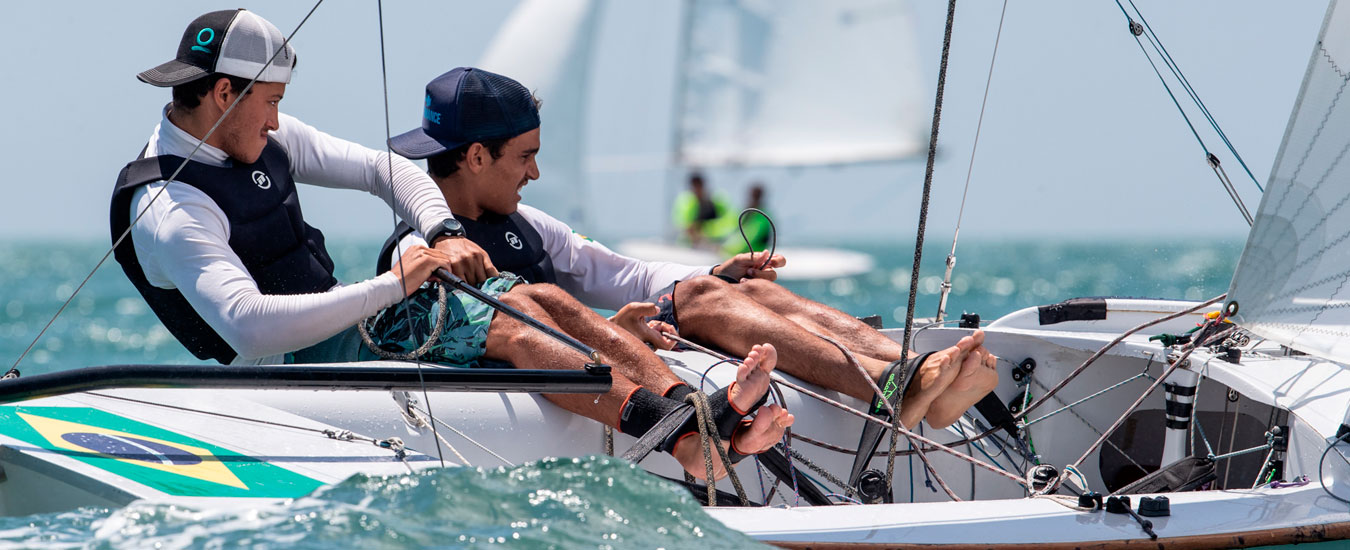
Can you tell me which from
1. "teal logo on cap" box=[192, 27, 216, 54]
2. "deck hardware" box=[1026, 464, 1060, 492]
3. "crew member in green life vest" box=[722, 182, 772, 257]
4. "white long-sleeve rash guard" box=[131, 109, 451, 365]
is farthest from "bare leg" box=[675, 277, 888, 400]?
"crew member in green life vest" box=[722, 182, 772, 257]

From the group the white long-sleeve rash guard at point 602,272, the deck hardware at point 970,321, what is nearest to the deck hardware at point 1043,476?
the deck hardware at point 970,321

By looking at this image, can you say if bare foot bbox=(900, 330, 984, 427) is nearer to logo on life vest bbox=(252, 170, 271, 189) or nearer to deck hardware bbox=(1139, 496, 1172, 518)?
deck hardware bbox=(1139, 496, 1172, 518)

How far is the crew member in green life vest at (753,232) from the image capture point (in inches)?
501

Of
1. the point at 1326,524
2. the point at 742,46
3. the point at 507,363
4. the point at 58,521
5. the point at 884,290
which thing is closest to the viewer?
the point at 58,521

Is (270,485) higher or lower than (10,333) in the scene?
higher

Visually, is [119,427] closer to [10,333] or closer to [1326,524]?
[1326,524]

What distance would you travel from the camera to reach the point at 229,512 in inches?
64.7

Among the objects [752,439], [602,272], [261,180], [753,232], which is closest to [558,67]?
[753,232]

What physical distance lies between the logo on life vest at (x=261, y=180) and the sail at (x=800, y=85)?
14.9 meters

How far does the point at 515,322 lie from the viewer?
239cm

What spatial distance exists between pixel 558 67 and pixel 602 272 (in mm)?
14560

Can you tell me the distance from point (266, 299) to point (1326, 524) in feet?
6.04

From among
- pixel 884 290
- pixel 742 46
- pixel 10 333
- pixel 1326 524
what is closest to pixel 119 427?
pixel 1326 524

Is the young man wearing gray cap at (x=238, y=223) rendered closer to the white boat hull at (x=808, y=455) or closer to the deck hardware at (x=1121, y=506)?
the white boat hull at (x=808, y=455)
